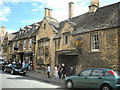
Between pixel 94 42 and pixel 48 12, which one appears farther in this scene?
pixel 48 12

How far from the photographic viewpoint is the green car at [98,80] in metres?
8.75

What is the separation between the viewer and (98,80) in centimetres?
938

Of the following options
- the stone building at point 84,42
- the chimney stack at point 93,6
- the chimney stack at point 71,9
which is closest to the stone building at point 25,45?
the stone building at point 84,42

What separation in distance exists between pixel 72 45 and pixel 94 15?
436 cm

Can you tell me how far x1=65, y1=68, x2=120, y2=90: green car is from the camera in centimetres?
875

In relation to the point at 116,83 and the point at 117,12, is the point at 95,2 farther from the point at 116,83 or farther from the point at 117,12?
the point at 116,83

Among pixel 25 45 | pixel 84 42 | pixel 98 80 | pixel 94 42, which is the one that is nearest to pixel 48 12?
pixel 25 45

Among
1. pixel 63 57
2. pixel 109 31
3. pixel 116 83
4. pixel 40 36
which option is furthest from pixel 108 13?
pixel 40 36

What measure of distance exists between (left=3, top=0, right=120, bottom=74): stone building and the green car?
13.4ft

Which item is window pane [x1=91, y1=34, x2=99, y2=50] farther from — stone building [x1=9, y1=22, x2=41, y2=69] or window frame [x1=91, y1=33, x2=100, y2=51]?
stone building [x1=9, y1=22, x2=41, y2=69]

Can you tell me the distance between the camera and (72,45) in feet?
56.9

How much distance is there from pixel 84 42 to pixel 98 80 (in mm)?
7054

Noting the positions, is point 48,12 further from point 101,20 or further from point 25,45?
point 101,20

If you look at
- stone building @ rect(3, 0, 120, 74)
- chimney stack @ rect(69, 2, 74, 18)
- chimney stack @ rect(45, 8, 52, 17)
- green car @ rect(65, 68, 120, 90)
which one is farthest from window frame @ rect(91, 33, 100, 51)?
chimney stack @ rect(45, 8, 52, 17)
